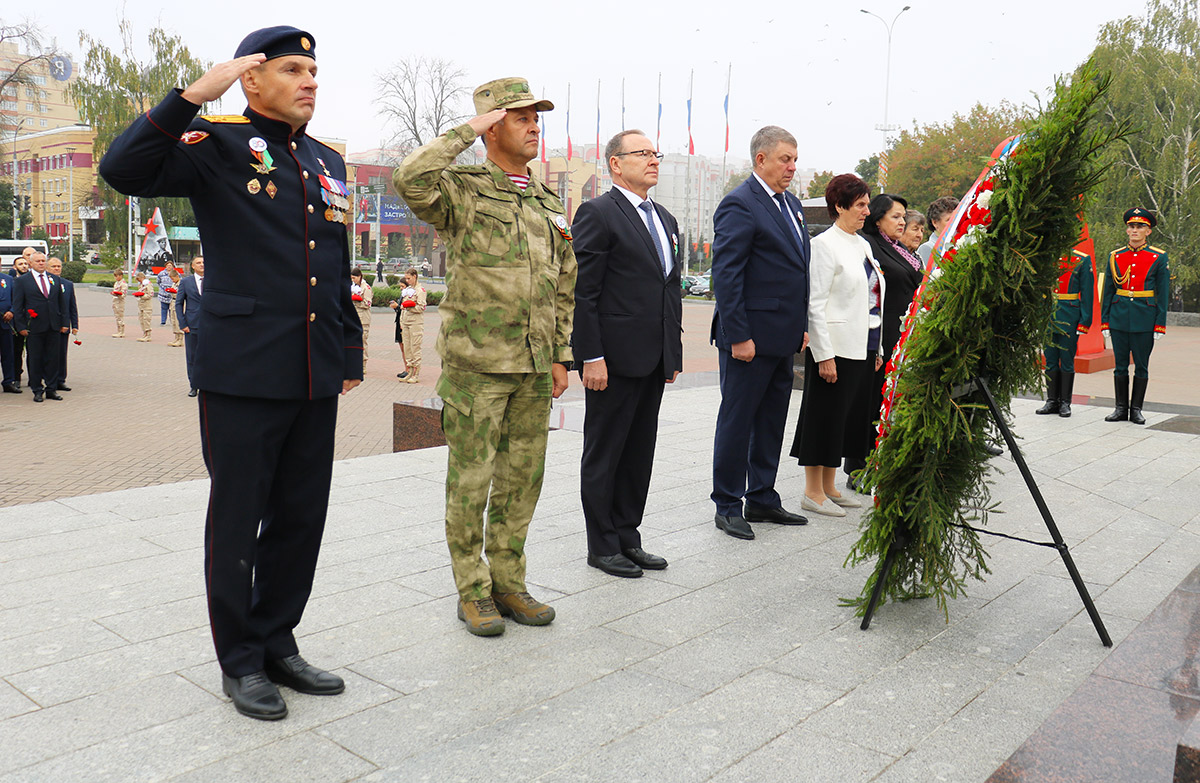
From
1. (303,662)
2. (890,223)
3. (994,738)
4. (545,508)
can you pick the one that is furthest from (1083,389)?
(303,662)

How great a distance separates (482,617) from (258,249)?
5.30 ft

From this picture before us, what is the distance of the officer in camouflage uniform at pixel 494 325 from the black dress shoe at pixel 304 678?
26.1 inches

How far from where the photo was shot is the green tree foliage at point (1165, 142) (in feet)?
115

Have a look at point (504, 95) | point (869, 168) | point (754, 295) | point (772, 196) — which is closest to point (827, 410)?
point (754, 295)

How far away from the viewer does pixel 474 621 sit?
360 centimetres

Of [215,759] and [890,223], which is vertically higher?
[890,223]

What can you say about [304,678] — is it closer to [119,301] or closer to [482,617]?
[482,617]

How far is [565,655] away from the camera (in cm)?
345

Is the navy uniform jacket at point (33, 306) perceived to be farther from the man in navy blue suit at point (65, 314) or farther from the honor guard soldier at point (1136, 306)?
the honor guard soldier at point (1136, 306)

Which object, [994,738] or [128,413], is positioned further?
[128,413]

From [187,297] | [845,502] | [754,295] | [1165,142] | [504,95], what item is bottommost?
[845,502]

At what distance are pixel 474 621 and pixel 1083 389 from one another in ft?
40.3

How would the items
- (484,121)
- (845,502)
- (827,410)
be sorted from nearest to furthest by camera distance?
1. (484,121)
2. (827,410)
3. (845,502)

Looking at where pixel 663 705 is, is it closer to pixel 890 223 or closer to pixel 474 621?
pixel 474 621
